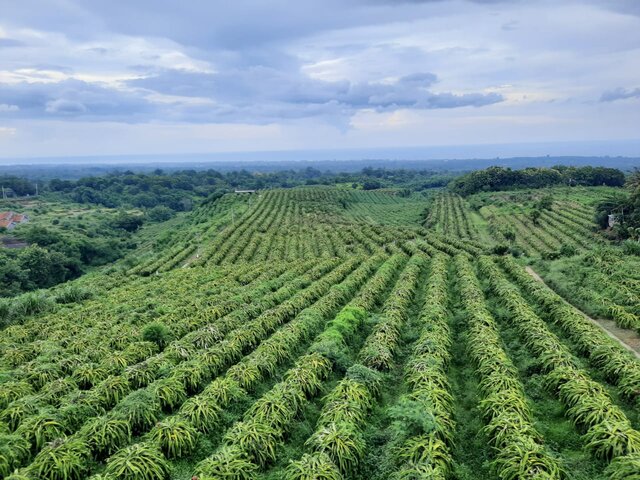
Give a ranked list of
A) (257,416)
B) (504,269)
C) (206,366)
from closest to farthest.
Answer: (257,416) → (206,366) → (504,269)

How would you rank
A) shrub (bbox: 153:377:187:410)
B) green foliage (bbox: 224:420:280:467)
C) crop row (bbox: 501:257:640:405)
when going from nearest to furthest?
green foliage (bbox: 224:420:280:467)
shrub (bbox: 153:377:187:410)
crop row (bbox: 501:257:640:405)

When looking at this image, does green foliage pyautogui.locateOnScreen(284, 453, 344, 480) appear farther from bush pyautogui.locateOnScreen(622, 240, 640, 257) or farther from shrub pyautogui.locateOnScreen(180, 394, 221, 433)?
bush pyautogui.locateOnScreen(622, 240, 640, 257)

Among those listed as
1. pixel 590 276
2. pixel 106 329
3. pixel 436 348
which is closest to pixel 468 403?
pixel 436 348

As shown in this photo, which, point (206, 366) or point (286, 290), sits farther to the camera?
point (286, 290)

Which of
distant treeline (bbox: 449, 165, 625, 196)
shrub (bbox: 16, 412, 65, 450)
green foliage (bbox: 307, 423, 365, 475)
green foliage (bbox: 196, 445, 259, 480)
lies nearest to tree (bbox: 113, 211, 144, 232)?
distant treeline (bbox: 449, 165, 625, 196)

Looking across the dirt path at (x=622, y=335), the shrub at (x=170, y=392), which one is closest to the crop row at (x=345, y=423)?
the shrub at (x=170, y=392)

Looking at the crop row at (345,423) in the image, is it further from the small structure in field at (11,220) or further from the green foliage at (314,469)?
the small structure in field at (11,220)

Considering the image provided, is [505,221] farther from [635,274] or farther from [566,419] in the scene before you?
[566,419]

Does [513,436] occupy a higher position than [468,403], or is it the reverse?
[513,436]
